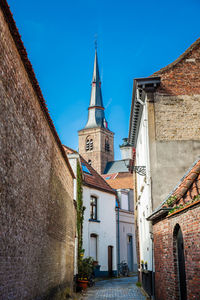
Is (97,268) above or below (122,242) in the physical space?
below

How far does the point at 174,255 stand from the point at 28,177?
155 inches

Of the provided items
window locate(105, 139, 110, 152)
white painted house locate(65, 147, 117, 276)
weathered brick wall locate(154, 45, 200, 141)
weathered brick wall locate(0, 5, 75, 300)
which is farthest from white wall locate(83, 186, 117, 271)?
window locate(105, 139, 110, 152)

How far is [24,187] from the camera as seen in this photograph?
20.1 ft

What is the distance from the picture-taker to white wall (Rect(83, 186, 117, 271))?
21777 mm

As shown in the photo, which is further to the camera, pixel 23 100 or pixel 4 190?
pixel 23 100

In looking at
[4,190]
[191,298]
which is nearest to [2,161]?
[4,190]

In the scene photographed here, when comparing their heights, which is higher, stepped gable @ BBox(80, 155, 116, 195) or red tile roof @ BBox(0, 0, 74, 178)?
stepped gable @ BBox(80, 155, 116, 195)

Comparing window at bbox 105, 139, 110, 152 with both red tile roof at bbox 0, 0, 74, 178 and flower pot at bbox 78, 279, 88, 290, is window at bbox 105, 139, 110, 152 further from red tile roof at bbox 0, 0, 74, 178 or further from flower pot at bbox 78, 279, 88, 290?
red tile roof at bbox 0, 0, 74, 178

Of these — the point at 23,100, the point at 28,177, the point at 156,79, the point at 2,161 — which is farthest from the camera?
the point at 156,79

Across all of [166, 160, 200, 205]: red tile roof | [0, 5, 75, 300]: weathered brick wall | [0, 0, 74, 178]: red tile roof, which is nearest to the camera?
[0, 0, 74, 178]: red tile roof

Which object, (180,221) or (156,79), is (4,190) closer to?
(180,221)

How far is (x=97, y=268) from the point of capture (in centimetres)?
2216

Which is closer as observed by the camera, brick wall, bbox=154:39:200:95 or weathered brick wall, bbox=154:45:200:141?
weathered brick wall, bbox=154:45:200:141

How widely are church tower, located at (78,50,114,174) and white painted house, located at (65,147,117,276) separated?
1855 inches
